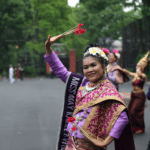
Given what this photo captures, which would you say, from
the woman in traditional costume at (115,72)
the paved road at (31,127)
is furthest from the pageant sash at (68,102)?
the woman in traditional costume at (115,72)

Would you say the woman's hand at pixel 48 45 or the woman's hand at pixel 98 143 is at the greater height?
the woman's hand at pixel 48 45

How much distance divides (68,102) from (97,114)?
53 cm

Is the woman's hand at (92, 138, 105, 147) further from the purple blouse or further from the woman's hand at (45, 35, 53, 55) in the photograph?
the woman's hand at (45, 35, 53, 55)

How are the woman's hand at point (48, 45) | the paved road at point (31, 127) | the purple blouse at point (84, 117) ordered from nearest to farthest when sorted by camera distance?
the purple blouse at point (84, 117) → the woman's hand at point (48, 45) → the paved road at point (31, 127)

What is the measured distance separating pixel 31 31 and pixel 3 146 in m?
26.2

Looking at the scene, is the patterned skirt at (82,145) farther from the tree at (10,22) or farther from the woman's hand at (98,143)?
the tree at (10,22)

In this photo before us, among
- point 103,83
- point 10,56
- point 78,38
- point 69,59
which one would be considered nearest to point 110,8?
point 78,38

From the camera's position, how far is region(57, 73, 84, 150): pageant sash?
2.72 meters

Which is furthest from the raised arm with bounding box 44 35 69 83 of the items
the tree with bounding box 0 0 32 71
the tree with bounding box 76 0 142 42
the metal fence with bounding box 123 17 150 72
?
the tree with bounding box 76 0 142 42

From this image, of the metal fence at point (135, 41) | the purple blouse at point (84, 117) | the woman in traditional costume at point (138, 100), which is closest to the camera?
the purple blouse at point (84, 117)

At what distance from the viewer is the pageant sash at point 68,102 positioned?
2.72m

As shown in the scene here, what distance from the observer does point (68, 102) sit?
8.97 ft

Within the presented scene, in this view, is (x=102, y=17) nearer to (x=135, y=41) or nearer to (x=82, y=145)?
(x=135, y=41)

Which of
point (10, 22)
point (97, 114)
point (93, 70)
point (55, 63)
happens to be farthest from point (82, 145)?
point (10, 22)
